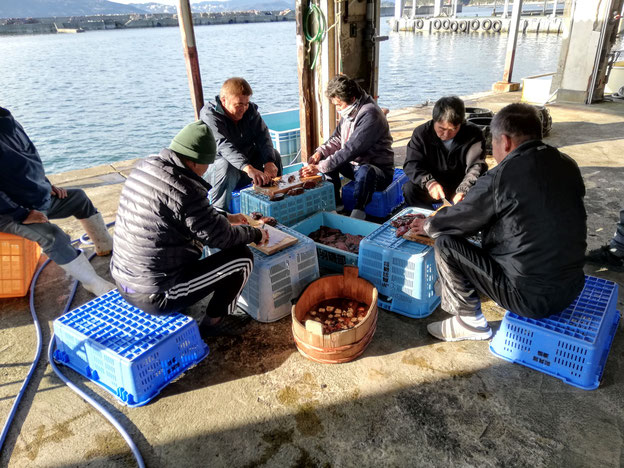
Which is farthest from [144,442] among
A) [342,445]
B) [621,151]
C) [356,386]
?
[621,151]

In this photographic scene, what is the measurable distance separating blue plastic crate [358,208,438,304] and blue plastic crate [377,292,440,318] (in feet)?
0.10

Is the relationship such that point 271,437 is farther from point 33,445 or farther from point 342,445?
point 33,445

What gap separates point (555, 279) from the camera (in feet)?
8.30

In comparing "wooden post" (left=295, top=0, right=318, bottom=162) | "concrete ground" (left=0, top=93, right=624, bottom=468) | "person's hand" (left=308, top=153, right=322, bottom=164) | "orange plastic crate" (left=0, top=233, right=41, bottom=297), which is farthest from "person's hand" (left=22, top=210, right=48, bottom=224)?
"wooden post" (left=295, top=0, right=318, bottom=162)

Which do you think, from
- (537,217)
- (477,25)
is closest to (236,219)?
(537,217)

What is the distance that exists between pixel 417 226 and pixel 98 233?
11.1 ft

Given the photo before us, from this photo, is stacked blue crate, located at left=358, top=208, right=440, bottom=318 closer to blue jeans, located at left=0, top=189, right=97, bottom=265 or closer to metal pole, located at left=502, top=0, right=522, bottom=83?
blue jeans, located at left=0, top=189, right=97, bottom=265

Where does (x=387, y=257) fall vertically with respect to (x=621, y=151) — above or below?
above

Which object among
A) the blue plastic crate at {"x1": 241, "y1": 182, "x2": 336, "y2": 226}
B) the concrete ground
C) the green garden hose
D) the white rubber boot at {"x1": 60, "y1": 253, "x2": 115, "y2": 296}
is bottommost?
the concrete ground

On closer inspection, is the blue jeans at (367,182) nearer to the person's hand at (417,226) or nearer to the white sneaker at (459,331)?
the person's hand at (417,226)

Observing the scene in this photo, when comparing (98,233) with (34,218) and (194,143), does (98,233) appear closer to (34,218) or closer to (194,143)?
(34,218)

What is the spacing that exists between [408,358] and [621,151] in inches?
271

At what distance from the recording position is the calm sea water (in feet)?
52.2

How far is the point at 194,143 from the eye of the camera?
2650mm
